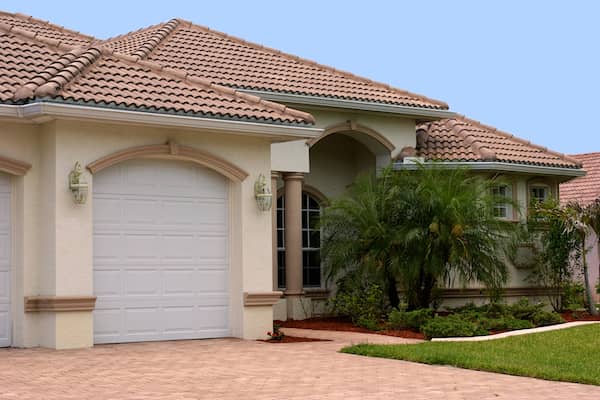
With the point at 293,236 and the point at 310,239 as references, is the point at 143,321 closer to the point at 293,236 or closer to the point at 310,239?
the point at 293,236

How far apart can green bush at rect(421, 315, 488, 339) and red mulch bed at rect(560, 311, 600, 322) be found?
16.0 ft

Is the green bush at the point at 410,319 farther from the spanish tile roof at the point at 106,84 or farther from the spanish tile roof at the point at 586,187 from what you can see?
the spanish tile roof at the point at 586,187

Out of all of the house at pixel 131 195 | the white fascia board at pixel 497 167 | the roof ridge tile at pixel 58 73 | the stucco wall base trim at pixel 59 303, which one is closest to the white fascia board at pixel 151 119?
the house at pixel 131 195

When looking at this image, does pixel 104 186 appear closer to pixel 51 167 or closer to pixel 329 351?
pixel 51 167

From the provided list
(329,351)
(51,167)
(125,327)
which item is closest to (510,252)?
(329,351)

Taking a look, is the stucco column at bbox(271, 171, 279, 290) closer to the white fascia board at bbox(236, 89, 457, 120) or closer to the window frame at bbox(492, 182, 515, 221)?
the white fascia board at bbox(236, 89, 457, 120)

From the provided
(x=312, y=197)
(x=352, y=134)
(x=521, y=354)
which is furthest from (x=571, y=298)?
(x=521, y=354)

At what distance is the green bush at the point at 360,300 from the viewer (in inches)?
798

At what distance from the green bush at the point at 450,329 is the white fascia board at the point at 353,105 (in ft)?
18.4

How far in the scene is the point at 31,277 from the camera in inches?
613

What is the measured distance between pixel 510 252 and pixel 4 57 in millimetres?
10854

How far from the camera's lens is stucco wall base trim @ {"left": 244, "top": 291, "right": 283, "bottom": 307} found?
1720 cm

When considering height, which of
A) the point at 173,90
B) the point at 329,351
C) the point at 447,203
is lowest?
the point at 329,351

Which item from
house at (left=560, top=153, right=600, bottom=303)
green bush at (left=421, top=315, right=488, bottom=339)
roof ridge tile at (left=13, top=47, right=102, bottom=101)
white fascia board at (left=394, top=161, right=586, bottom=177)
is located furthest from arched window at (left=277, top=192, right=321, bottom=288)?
house at (left=560, top=153, right=600, bottom=303)
